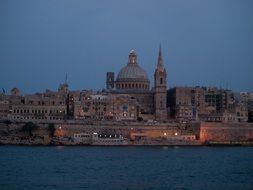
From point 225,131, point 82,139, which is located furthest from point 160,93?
point 82,139

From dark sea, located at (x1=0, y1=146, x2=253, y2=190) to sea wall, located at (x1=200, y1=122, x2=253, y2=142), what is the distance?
53.3 ft

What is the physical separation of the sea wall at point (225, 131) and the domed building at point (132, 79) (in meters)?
14.9

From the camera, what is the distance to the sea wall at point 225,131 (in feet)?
218

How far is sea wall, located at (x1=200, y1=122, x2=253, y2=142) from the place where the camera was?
66.4 meters

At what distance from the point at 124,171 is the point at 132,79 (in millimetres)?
44319

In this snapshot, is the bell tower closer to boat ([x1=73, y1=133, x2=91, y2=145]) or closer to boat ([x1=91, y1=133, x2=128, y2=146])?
boat ([x1=91, y1=133, x2=128, y2=146])

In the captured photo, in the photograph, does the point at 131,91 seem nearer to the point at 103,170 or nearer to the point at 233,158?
the point at 233,158

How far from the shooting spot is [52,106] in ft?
235

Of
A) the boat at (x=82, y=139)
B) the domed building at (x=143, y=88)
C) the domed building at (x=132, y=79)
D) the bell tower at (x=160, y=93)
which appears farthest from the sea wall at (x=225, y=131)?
the domed building at (x=132, y=79)

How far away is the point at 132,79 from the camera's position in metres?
80.2

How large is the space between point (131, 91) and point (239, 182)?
1806 inches

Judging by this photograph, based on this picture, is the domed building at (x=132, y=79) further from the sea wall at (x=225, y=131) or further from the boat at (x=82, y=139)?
the boat at (x=82, y=139)

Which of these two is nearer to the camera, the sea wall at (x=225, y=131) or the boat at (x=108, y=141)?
the boat at (x=108, y=141)

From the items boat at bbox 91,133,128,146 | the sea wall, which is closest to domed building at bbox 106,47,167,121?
the sea wall
